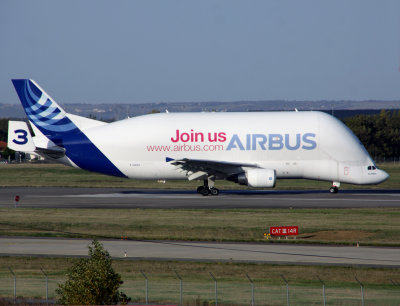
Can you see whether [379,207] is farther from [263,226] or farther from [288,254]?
[288,254]

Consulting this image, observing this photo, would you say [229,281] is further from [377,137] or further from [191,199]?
[377,137]

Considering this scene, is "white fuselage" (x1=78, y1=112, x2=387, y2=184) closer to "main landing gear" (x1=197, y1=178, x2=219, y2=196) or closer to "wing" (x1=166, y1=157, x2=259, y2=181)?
"wing" (x1=166, y1=157, x2=259, y2=181)

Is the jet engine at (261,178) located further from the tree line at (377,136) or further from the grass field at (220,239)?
the tree line at (377,136)

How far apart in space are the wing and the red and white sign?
17449mm

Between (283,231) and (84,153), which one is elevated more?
(84,153)

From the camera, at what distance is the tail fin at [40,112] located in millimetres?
55062

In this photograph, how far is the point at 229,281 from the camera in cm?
2523

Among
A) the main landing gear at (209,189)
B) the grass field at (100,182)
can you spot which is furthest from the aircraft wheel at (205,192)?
the grass field at (100,182)

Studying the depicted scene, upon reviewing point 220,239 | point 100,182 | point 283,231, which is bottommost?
point 220,239

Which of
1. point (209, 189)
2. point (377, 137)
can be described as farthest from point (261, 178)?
point (377, 137)

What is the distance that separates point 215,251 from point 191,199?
21035 millimetres

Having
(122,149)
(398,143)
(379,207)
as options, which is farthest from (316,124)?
(398,143)

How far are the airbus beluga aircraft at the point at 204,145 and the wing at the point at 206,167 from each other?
78mm

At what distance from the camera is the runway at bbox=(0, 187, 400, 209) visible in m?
48.2
